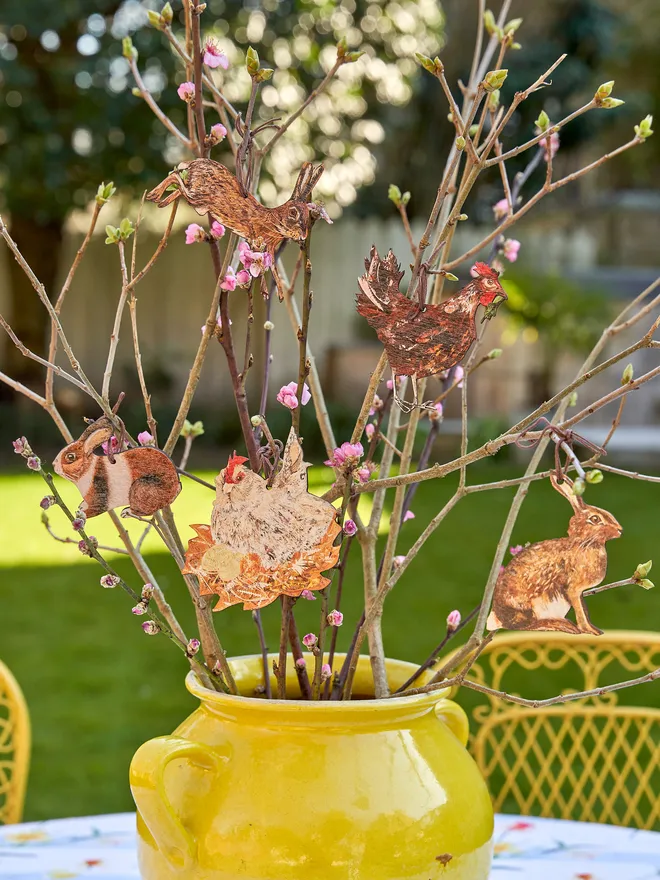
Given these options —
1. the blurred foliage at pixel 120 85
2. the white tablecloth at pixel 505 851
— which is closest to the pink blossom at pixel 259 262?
the white tablecloth at pixel 505 851

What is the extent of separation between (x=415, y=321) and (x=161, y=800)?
302 mm

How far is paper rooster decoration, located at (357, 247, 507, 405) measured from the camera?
1.80 ft

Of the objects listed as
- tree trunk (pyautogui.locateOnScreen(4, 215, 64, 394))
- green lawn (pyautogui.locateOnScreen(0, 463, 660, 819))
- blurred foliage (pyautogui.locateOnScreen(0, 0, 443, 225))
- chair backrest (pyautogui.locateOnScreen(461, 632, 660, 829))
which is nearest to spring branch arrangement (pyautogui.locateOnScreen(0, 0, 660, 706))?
chair backrest (pyautogui.locateOnScreen(461, 632, 660, 829))

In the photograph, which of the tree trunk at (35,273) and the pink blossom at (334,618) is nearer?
the pink blossom at (334,618)

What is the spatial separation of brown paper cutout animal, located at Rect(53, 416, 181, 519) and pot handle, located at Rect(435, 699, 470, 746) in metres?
0.28

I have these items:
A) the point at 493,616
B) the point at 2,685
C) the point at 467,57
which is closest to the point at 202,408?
the point at 467,57

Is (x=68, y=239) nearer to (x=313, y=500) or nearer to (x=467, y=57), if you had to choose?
(x=467, y=57)

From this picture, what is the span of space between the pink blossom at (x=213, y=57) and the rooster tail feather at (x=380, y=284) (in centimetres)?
17

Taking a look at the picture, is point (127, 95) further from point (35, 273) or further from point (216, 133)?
point (216, 133)

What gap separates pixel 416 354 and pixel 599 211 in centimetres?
887

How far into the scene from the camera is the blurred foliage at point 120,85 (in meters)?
6.42

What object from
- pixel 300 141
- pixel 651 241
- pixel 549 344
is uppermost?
pixel 300 141

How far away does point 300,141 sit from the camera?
7766mm

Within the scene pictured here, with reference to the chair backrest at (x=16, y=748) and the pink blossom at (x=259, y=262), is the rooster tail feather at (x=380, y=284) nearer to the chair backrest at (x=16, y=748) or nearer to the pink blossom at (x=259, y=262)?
the pink blossom at (x=259, y=262)
